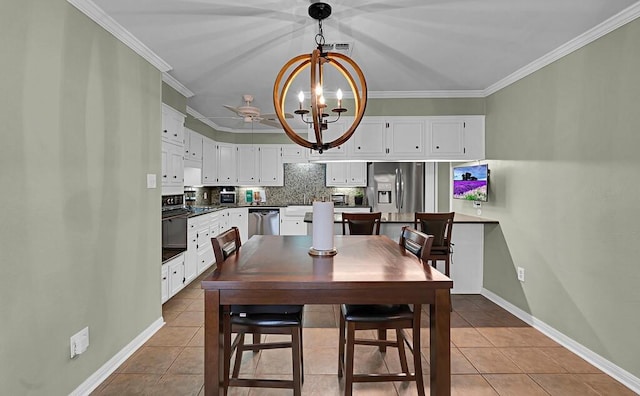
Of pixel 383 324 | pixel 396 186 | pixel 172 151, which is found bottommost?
pixel 383 324

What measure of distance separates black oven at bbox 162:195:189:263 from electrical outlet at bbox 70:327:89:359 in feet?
4.53

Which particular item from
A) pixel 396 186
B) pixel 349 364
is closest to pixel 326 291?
pixel 349 364

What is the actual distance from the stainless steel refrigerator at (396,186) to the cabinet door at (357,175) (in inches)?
17.3

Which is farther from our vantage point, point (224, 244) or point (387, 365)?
point (387, 365)

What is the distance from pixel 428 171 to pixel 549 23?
3007 millimetres

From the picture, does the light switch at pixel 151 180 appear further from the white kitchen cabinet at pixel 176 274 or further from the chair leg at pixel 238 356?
the chair leg at pixel 238 356

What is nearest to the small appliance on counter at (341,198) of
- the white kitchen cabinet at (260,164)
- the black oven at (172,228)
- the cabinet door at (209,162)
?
the white kitchen cabinet at (260,164)

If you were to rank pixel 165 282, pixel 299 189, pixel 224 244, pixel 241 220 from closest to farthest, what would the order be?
1. pixel 224 244
2. pixel 165 282
3. pixel 241 220
4. pixel 299 189

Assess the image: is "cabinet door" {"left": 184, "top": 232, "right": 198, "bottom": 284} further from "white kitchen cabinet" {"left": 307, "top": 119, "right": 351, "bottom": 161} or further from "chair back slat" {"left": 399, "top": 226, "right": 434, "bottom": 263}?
"chair back slat" {"left": 399, "top": 226, "right": 434, "bottom": 263}

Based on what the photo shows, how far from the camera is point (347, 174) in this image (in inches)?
264

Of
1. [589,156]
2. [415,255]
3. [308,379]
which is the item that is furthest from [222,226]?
[589,156]

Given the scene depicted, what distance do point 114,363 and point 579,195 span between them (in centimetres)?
364

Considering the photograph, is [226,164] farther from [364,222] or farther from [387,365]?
[387,365]

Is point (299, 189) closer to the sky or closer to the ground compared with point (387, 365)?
closer to the sky
